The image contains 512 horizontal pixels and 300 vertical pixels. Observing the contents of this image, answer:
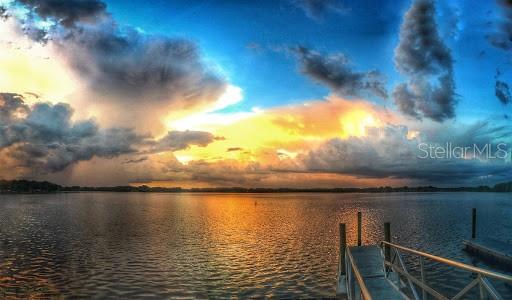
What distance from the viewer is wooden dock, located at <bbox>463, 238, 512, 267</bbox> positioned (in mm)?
26281

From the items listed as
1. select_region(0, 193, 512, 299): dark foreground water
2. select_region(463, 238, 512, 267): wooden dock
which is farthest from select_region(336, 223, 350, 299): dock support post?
select_region(463, 238, 512, 267): wooden dock

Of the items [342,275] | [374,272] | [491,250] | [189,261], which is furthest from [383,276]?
[189,261]

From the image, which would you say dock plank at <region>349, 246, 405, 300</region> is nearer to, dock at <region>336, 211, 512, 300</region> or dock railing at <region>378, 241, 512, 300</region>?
dock at <region>336, 211, 512, 300</region>

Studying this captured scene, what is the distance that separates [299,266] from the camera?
27.4 m

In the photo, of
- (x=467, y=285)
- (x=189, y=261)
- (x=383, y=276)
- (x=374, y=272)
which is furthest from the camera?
(x=189, y=261)

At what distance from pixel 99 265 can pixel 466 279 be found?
79.4ft

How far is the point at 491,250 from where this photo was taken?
28.3 metres

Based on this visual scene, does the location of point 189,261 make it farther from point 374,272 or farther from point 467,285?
point 467,285

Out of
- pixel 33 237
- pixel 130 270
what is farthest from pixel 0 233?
pixel 130 270

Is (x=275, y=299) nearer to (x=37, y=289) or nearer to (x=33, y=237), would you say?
(x=37, y=289)

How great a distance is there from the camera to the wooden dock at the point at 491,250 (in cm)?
2628

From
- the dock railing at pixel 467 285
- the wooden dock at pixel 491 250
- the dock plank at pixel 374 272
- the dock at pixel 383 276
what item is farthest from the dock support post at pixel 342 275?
the wooden dock at pixel 491 250

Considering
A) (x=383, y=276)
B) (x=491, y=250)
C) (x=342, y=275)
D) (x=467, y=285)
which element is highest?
(x=467, y=285)

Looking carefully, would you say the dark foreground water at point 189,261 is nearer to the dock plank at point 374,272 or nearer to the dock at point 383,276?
the dock at point 383,276
